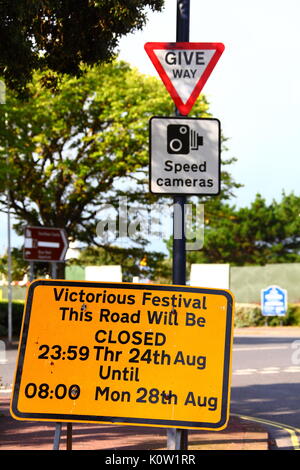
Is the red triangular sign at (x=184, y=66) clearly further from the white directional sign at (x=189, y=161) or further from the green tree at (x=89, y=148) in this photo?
the green tree at (x=89, y=148)

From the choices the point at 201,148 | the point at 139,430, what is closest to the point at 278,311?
the point at 139,430

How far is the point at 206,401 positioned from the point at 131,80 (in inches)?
1396

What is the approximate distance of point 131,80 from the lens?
40688 millimetres

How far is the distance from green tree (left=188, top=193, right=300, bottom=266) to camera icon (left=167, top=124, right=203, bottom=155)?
59.4 m

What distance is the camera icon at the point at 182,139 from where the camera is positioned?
7.58 metres

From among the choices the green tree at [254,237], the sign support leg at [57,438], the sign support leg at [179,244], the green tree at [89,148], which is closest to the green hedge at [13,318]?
the green tree at [89,148]

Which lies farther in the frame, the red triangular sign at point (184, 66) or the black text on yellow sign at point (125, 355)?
the red triangular sign at point (184, 66)

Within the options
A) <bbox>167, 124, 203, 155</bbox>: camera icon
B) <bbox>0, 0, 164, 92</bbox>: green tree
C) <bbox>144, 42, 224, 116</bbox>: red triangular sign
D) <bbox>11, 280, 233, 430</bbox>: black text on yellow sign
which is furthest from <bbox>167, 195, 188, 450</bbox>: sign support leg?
<bbox>0, 0, 164, 92</bbox>: green tree

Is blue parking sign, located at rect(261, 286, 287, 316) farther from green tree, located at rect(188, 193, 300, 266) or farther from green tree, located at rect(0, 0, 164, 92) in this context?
green tree, located at rect(0, 0, 164, 92)

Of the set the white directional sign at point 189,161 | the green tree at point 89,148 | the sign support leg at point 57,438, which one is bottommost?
the sign support leg at point 57,438

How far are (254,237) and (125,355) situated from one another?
63.2 m

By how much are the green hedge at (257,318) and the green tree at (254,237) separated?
23.1 meters

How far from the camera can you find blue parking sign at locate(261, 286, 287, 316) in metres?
40.4
